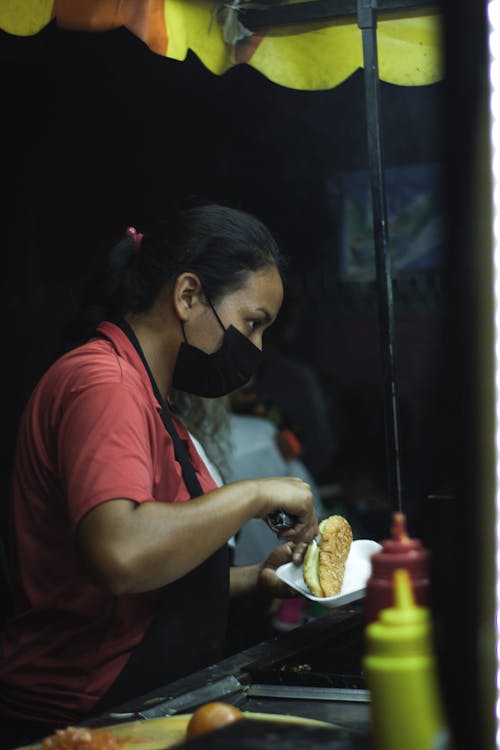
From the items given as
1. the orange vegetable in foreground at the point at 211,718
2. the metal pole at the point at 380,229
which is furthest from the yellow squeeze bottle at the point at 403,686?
the metal pole at the point at 380,229

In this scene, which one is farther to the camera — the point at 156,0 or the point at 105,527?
the point at 156,0

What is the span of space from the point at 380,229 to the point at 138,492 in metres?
1.27

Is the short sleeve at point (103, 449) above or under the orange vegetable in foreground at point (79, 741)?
above

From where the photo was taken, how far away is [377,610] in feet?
4.12

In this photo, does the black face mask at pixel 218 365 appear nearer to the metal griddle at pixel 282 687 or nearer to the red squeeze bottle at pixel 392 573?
the metal griddle at pixel 282 687

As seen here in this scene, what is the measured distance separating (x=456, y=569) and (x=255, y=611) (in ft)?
10.8

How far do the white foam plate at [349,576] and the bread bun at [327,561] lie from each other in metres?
0.02

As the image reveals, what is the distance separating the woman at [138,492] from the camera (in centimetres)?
205

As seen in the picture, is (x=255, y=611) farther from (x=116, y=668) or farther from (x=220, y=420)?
(x=116, y=668)

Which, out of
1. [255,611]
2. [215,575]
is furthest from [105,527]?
[255,611]

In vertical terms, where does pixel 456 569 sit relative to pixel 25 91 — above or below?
below

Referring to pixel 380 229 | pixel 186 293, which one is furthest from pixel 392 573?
pixel 380 229

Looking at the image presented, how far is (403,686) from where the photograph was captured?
1136 mm

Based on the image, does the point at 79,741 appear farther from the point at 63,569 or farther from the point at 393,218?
the point at 393,218
